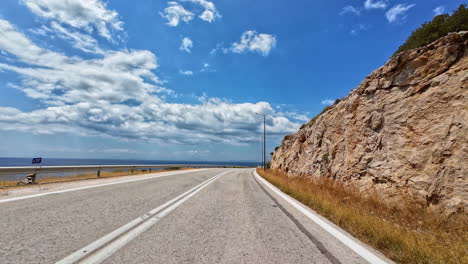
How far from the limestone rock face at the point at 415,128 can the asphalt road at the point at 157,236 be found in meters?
3.55

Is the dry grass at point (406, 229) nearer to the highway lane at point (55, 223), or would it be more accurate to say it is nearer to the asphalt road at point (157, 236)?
the asphalt road at point (157, 236)

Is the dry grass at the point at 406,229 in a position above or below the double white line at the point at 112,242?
below

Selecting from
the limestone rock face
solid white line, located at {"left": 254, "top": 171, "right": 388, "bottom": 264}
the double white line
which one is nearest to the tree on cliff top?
the limestone rock face

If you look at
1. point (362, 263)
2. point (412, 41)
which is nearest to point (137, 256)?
point (362, 263)

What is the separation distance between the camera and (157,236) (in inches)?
144

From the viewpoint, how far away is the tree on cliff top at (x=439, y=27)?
9383 mm

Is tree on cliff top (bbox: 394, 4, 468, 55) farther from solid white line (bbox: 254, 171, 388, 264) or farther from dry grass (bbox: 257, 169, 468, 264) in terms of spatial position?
solid white line (bbox: 254, 171, 388, 264)

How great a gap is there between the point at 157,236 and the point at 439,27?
13226 mm

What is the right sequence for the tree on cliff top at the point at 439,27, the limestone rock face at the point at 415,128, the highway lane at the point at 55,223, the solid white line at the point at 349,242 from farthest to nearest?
the tree on cliff top at the point at 439,27, the limestone rock face at the point at 415,128, the solid white line at the point at 349,242, the highway lane at the point at 55,223

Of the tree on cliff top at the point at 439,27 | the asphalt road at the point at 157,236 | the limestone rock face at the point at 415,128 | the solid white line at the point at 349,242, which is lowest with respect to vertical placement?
the solid white line at the point at 349,242

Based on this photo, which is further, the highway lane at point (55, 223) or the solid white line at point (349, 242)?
the solid white line at point (349, 242)

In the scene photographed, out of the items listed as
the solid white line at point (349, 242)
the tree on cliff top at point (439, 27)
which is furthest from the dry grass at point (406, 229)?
the tree on cliff top at point (439, 27)

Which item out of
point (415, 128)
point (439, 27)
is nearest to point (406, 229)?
point (415, 128)

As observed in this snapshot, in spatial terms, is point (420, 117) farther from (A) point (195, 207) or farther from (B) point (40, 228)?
(B) point (40, 228)
